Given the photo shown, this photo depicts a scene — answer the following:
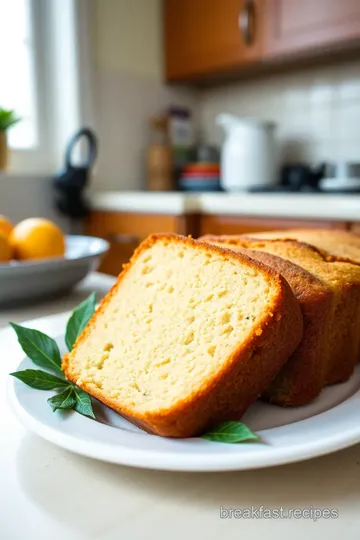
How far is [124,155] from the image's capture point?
8.86 feet

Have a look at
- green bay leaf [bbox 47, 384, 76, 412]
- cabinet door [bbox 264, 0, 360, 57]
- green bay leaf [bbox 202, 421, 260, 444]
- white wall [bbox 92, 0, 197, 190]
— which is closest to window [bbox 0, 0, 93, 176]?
white wall [bbox 92, 0, 197, 190]

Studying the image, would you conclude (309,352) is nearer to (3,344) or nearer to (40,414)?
(40,414)

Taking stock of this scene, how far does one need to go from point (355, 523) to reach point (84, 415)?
25cm

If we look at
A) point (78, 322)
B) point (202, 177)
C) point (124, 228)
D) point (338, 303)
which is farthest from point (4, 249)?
point (202, 177)

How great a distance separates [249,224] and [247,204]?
0.08 m

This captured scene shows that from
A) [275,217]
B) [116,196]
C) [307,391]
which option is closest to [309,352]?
[307,391]

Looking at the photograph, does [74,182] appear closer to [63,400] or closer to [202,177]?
[202,177]

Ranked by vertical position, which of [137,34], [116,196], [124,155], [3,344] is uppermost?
[137,34]

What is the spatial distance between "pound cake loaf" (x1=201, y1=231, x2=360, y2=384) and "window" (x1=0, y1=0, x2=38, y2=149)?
1.96 meters

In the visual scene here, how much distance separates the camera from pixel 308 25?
210 cm

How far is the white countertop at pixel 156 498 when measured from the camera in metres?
0.35

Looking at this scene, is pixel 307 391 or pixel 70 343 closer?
pixel 307 391

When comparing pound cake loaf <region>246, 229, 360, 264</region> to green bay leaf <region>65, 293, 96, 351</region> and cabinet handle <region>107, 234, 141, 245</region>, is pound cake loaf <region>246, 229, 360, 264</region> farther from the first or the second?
cabinet handle <region>107, 234, 141, 245</region>

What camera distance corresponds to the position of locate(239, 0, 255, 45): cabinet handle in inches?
89.7
